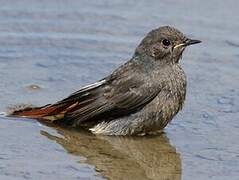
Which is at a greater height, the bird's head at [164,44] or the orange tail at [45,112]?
the bird's head at [164,44]

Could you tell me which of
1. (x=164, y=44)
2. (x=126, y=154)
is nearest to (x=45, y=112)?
(x=126, y=154)

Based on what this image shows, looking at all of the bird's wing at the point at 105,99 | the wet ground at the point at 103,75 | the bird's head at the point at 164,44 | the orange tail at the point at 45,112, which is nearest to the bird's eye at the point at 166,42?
the bird's head at the point at 164,44

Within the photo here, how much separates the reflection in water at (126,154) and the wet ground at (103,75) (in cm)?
1

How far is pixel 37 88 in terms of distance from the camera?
34.0 ft

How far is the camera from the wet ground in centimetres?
843

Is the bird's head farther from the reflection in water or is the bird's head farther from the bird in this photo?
the reflection in water

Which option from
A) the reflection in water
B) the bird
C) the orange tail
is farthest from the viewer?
the orange tail

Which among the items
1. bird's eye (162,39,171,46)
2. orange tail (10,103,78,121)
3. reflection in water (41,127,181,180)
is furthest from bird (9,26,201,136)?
bird's eye (162,39,171,46)

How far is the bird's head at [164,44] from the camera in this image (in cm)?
988

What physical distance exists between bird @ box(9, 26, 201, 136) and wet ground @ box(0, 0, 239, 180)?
0.46 feet

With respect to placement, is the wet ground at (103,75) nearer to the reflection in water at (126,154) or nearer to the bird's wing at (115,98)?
the reflection in water at (126,154)

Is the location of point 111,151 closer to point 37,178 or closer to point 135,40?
point 37,178

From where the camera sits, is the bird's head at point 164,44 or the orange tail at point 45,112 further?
the bird's head at point 164,44

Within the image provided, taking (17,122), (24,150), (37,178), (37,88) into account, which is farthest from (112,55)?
(37,178)
